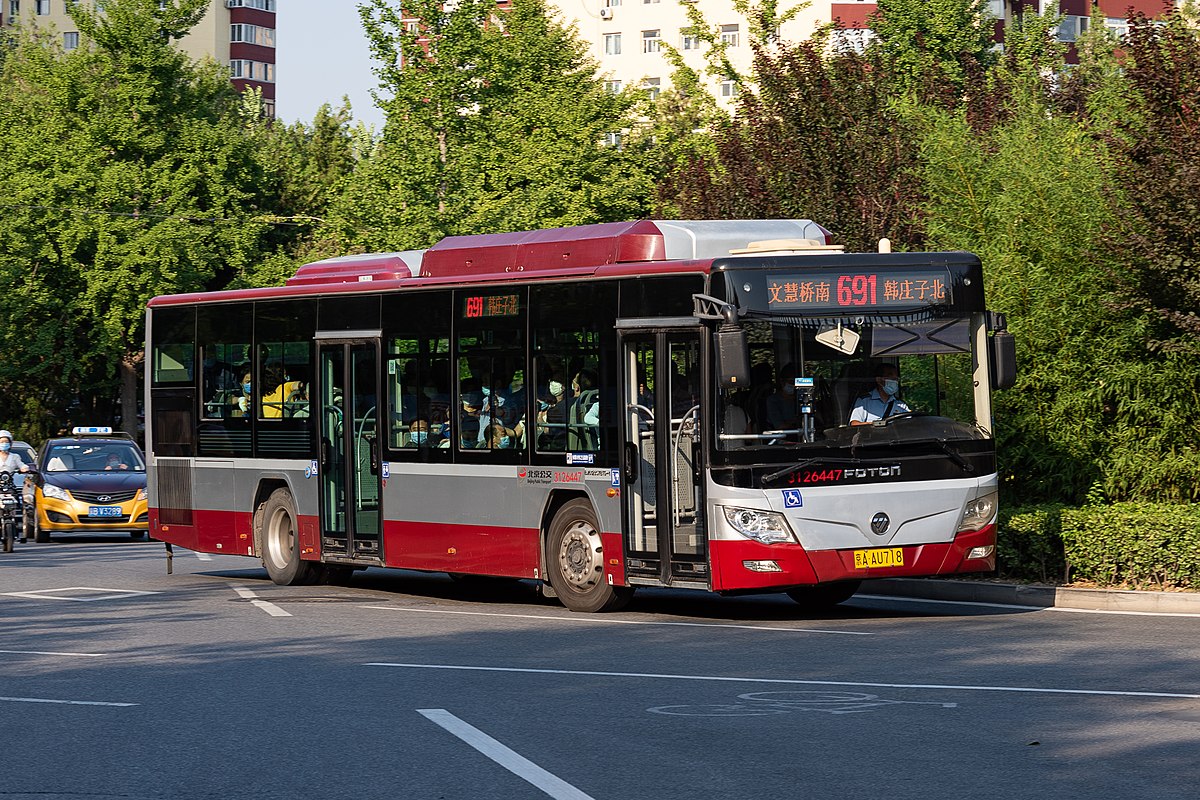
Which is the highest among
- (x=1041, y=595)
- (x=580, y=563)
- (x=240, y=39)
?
(x=240, y=39)

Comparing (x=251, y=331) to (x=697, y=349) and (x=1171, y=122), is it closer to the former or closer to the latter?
(x=697, y=349)

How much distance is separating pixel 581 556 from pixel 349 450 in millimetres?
3762

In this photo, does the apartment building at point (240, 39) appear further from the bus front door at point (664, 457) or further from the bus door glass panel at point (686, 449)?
the bus door glass panel at point (686, 449)

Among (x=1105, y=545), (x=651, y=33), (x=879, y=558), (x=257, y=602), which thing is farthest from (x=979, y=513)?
(x=651, y=33)

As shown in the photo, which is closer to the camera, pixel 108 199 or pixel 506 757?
pixel 506 757

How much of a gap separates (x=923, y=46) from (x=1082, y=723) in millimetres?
40651

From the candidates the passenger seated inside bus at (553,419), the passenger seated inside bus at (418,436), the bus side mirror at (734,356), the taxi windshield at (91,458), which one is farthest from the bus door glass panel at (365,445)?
the taxi windshield at (91,458)

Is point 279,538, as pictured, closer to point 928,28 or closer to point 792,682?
point 792,682

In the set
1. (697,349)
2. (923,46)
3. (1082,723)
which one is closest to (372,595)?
(697,349)

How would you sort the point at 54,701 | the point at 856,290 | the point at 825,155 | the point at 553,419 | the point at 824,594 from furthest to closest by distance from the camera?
the point at 825,155 < the point at 824,594 < the point at 553,419 < the point at 856,290 < the point at 54,701

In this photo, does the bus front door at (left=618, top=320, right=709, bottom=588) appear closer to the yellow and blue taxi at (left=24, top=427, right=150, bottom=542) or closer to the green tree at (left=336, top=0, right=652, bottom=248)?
the yellow and blue taxi at (left=24, top=427, right=150, bottom=542)

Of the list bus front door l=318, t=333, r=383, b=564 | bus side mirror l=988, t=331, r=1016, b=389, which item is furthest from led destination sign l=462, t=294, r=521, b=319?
bus side mirror l=988, t=331, r=1016, b=389

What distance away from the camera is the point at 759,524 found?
51.4 feet

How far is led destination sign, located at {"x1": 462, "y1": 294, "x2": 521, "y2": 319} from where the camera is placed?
1820 cm
